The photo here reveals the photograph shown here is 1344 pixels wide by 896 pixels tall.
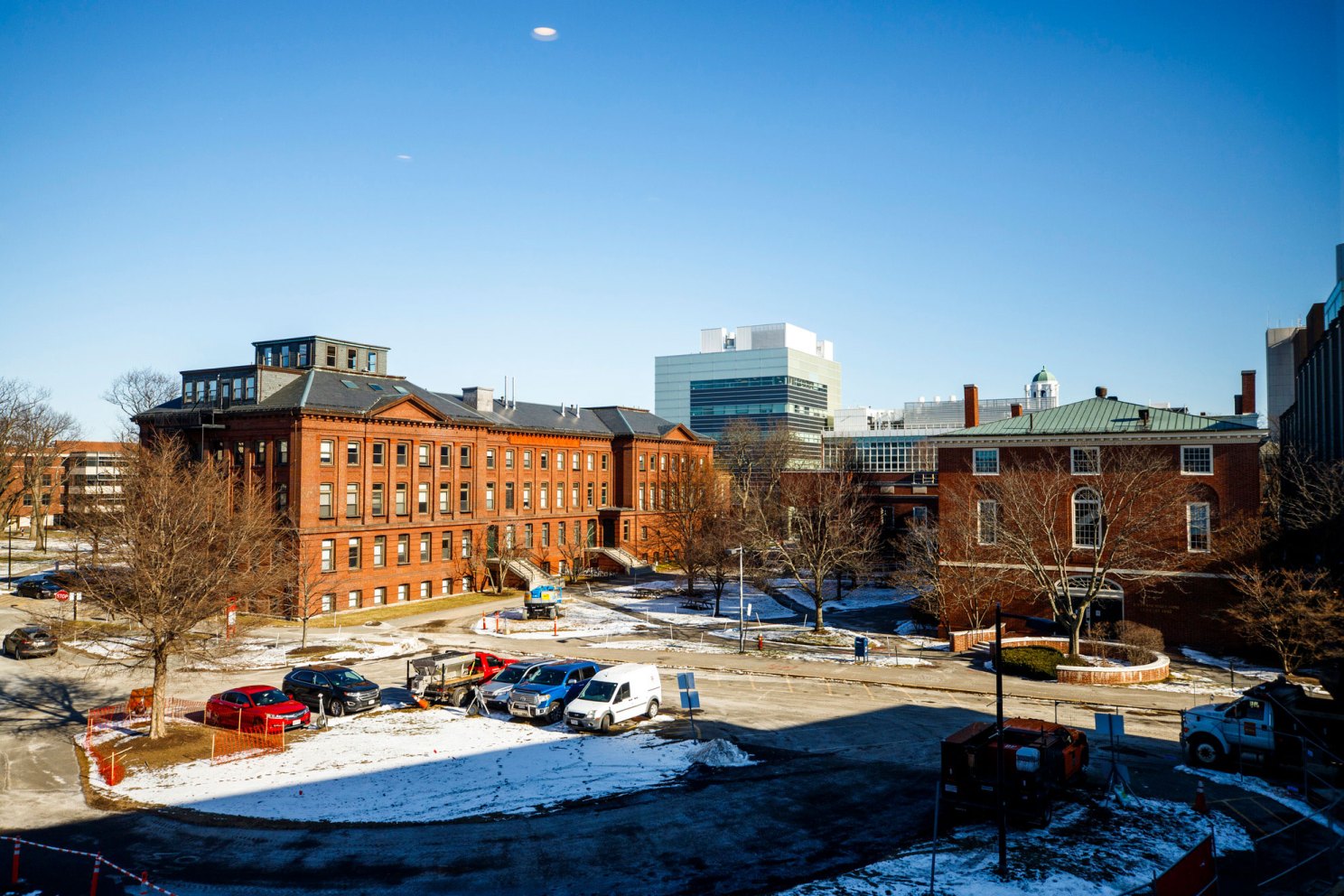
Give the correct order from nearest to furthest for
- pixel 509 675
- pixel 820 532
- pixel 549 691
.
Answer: pixel 549 691
pixel 509 675
pixel 820 532

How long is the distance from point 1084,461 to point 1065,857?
3284cm

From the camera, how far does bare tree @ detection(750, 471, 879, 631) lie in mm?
48281

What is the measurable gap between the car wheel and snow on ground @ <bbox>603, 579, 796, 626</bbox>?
2974 cm

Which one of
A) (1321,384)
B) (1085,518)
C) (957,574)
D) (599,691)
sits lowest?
(599,691)

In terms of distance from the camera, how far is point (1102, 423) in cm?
4597

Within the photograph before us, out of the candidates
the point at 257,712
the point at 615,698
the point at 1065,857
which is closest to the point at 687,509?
the point at 615,698

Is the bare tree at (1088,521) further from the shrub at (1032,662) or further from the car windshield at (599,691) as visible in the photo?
the car windshield at (599,691)

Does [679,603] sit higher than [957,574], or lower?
lower

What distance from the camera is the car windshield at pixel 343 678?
30219 millimetres

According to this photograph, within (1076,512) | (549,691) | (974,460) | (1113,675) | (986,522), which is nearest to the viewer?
(549,691)

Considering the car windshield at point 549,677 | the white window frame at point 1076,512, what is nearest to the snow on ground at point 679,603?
the white window frame at point 1076,512

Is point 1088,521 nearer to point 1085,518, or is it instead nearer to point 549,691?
point 1085,518

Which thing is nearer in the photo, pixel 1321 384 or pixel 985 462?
pixel 985 462

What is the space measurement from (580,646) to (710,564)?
1661cm
